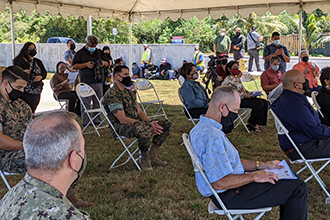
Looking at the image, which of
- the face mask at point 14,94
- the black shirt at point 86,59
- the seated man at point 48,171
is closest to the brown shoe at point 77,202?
the face mask at point 14,94

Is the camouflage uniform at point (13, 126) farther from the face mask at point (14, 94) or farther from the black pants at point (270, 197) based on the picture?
the black pants at point (270, 197)

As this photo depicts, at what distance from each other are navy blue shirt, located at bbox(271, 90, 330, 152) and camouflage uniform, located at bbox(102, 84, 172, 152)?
5.19ft

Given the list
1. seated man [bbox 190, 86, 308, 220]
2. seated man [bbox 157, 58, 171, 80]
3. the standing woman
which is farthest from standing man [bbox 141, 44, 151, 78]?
seated man [bbox 190, 86, 308, 220]

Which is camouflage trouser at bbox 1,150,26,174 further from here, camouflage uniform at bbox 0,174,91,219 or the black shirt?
the black shirt

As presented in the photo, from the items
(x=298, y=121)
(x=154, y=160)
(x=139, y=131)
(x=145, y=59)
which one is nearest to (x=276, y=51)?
(x=154, y=160)

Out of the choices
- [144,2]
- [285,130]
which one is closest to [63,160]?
[285,130]

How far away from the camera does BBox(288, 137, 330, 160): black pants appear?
11.0ft

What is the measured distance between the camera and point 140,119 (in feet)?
15.6

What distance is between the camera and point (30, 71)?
6051 millimetres

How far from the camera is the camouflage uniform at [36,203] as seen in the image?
117 cm

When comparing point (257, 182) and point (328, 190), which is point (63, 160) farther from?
point (328, 190)

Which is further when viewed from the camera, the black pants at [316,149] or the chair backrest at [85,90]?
the chair backrest at [85,90]

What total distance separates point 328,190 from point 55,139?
336 centimetres

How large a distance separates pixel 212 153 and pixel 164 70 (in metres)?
14.2
